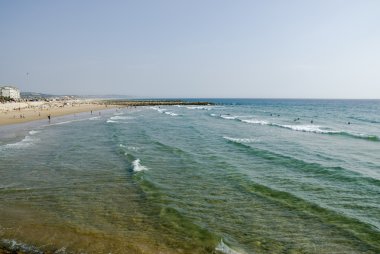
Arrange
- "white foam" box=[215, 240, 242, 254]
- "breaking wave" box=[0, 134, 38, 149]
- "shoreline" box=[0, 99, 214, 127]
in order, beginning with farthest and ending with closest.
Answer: "shoreline" box=[0, 99, 214, 127] < "breaking wave" box=[0, 134, 38, 149] < "white foam" box=[215, 240, 242, 254]

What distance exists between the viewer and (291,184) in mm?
16547

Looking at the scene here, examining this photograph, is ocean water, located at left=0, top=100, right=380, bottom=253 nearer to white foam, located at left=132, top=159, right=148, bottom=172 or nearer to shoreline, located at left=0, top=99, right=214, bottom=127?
white foam, located at left=132, top=159, right=148, bottom=172

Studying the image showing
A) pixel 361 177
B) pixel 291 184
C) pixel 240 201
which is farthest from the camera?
pixel 361 177

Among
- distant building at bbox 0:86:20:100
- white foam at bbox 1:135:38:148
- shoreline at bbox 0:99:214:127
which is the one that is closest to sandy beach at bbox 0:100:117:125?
shoreline at bbox 0:99:214:127

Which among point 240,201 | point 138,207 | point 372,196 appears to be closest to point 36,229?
point 138,207

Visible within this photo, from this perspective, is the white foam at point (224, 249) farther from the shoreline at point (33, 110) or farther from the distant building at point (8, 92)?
the distant building at point (8, 92)

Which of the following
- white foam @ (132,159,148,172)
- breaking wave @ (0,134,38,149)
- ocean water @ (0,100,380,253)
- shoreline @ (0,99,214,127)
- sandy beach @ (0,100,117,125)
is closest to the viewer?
ocean water @ (0,100,380,253)

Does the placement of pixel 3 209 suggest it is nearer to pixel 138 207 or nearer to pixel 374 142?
pixel 138 207

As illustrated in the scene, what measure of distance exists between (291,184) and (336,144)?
15.6 meters

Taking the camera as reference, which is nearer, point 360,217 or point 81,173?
point 360,217

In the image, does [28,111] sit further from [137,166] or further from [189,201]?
[189,201]

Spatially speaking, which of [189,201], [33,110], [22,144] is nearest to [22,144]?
[22,144]

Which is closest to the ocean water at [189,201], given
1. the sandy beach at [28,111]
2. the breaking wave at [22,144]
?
the breaking wave at [22,144]

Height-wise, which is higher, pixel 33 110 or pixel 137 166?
pixel 137 166
